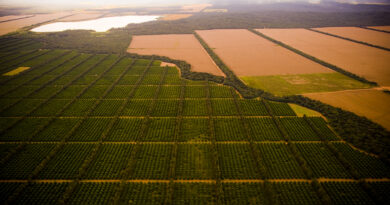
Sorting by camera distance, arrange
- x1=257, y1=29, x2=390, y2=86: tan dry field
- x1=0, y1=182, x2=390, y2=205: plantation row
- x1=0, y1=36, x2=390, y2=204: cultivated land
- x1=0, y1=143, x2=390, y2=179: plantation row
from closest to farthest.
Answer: x1=0, y1=182, x2=390, y2=205: plantation row < x1=0, y1=36, x2=390, y2=204: cultivated land < x1=0, y1=143, x2=390, y2=179: plantation row < x1=257, y1=29, x2=390, y2=86: tan dry field

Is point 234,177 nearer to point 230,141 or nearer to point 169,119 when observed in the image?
point 230,141

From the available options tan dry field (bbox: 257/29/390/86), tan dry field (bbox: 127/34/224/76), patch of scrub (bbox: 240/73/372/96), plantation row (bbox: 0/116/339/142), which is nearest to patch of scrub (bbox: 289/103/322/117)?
plantation row (bbox: 0/116/339/142)

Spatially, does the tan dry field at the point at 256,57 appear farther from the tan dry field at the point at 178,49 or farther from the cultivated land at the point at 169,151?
the cultivated land at the point at 169,151

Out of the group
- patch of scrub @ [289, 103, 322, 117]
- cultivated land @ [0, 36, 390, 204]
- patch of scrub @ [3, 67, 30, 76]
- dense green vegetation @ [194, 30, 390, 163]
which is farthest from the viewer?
patch of scrub @ [3, 67, 30, 76]

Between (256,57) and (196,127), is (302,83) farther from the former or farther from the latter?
(196,127)

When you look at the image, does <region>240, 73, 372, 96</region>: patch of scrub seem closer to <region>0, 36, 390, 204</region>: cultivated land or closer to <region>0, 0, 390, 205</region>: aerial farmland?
<region>0, 0, 390, 205</region>: aerial farmland

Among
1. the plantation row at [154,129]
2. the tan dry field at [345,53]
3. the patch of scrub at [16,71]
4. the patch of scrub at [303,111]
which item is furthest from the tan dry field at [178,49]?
the tan dry field at [345,53]

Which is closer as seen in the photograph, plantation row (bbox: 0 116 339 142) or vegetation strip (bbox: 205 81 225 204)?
vegetation strip (bbox: 205 81 225 204)

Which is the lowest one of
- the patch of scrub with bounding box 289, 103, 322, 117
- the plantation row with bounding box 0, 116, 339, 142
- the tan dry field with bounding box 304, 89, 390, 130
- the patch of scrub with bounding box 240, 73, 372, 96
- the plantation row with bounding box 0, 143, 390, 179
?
the plantation row with bounding box 0, 143, 390, 179
